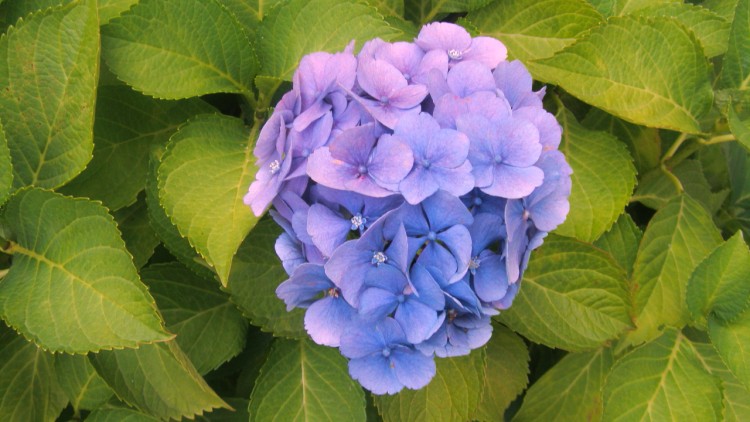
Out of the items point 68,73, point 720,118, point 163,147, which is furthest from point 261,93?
point 720,118

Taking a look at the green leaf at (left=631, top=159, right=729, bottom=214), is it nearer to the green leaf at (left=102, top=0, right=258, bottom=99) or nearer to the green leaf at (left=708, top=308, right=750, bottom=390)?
the green leaf at (left=708, top=308, right=750, bottom=390)

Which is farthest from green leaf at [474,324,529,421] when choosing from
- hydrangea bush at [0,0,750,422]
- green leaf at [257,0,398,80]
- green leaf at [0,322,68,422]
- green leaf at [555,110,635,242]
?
green leaf at [0,322,68,422]

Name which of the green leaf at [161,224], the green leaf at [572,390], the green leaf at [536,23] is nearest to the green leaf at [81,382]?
the green leaf at [161,224]

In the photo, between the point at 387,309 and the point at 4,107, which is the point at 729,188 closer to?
the point at 387,309

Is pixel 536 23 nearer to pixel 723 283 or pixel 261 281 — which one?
pixel 723 283

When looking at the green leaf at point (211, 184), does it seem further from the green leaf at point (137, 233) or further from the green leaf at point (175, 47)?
the green leaf at point (137, 233)

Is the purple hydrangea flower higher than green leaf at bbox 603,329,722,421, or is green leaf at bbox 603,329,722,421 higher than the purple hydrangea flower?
the purple hydrangea flower
